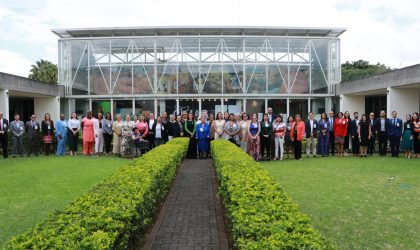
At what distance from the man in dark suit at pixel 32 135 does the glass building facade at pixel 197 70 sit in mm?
8536

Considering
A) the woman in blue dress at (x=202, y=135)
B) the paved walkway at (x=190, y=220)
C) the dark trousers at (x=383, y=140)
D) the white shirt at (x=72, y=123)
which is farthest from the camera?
the white shirt at (x=72, y=123)

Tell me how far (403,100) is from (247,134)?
9381mm

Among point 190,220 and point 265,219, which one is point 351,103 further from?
point 265,219

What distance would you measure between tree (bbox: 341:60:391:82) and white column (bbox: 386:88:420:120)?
34370mm

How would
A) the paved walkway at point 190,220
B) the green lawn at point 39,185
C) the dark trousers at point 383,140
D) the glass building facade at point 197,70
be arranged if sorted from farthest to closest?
the glass building facade at point 197,70 < the dark trousers at point 383,140 < the green lawn at point 39,185 < the paved walkway at point 190,220

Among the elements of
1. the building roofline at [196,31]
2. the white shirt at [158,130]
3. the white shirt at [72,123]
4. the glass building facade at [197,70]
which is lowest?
the white shirt at [158,130]

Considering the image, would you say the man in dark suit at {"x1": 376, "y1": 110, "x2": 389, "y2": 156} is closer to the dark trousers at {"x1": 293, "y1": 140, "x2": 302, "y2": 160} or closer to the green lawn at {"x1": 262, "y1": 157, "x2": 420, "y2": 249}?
the green lawn at {"x1": 262, "y1": 157, "x2": 420, "y2": 249}

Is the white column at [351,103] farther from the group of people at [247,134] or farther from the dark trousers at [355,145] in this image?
the dark trousers at [355,145]

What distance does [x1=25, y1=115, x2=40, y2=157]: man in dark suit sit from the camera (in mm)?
16172

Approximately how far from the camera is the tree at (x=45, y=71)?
2028 inches

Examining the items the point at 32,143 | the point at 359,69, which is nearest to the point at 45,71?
the point at 32,143

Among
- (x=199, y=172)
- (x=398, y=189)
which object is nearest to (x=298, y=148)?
(x=199, y=172)

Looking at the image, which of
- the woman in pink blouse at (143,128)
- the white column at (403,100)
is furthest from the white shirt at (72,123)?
the white column at (403,100)

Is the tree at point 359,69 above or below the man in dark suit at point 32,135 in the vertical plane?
above
